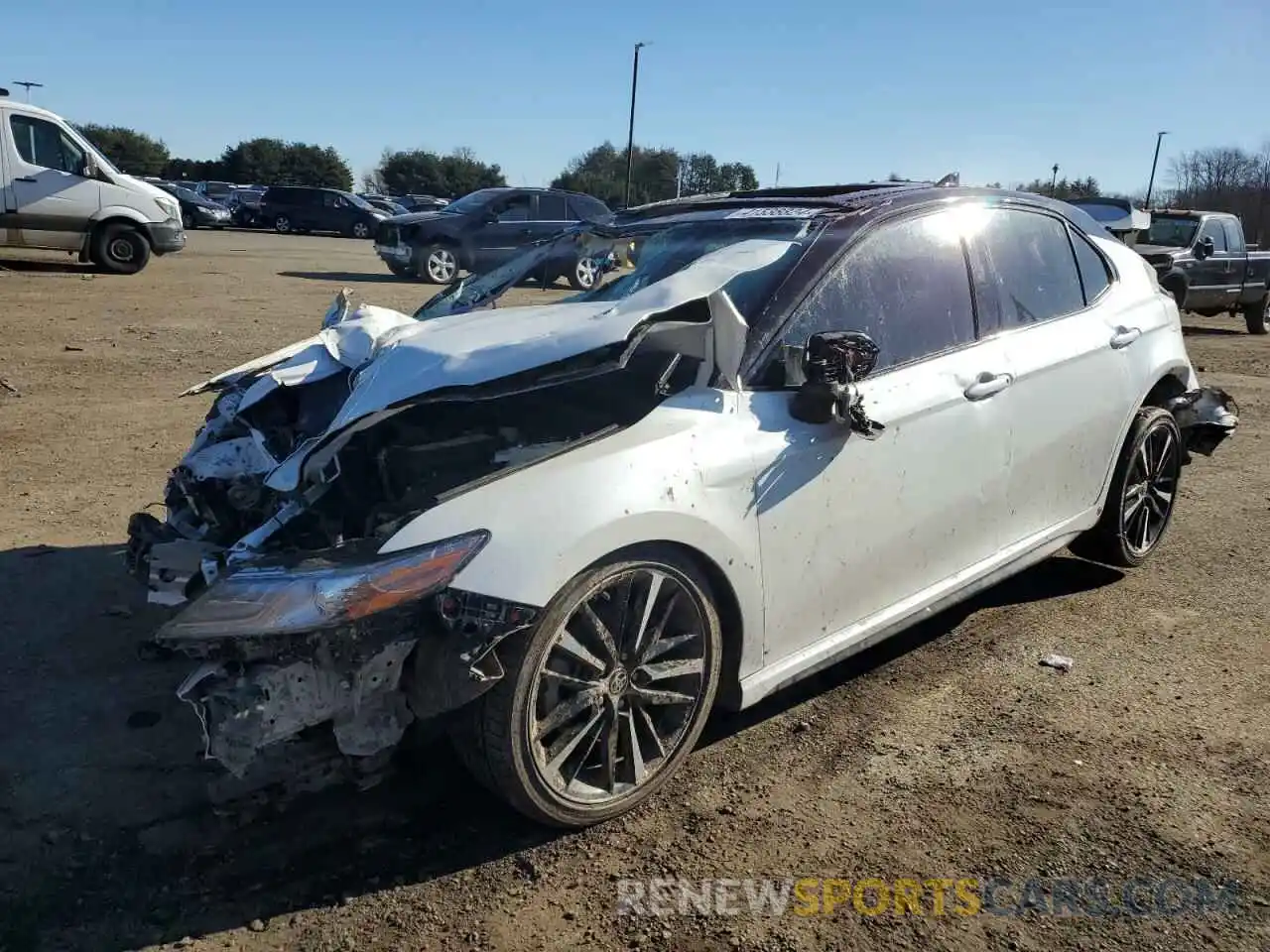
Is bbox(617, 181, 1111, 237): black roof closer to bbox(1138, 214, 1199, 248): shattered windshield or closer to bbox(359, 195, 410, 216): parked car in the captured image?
bbox(1138, 214, 1199, 248): shattered windshield

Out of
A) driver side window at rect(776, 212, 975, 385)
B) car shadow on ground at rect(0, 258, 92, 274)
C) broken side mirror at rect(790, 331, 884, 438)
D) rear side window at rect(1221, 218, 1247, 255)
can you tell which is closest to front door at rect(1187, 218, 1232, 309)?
rear side window at rect(1221, 218, 1247, 255)

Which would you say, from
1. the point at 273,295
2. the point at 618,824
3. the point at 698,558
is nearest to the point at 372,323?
the point at 698,558

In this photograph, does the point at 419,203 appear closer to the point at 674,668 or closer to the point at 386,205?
the point at 386,205

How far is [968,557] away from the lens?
12.1 feet

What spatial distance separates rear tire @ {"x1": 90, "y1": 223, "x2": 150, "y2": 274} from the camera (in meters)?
15.0

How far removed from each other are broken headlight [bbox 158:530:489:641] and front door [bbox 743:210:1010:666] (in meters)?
0.98

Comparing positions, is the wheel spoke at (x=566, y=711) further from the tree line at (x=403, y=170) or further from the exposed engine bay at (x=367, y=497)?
the tree line at (x=403, y=170)

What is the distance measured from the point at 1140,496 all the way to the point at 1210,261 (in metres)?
12.6

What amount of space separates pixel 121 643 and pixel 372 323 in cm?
158

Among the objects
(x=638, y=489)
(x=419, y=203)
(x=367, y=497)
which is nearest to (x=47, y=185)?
(x=367, y=497)

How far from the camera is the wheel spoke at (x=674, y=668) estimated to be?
2.85m

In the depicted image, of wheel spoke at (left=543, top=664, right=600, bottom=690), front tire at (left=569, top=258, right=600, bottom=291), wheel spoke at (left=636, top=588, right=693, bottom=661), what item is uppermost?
front tire at (left=569, top=258, right=600, bottom=291)

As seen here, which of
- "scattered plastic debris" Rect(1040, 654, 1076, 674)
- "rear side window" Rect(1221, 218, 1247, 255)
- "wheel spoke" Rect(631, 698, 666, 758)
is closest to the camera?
"wheel spoke" Rect(631, 698, 666, 758)

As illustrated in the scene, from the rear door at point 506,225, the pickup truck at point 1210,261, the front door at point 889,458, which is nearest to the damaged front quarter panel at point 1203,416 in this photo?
the front door at point 889,458
